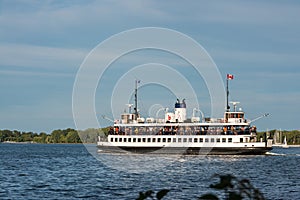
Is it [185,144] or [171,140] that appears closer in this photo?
[185,144]

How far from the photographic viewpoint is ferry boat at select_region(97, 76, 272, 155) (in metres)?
79.8

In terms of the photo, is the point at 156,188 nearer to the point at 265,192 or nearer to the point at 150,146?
the point at 265,192

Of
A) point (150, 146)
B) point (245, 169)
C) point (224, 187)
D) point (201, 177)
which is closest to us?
point (224, 187)

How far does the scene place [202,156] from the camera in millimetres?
82188

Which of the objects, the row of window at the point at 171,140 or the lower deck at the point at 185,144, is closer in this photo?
the lower deck at the point at 185,144

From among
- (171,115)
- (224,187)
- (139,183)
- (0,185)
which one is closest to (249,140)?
(171,115)

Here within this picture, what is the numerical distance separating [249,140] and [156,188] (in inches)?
1763

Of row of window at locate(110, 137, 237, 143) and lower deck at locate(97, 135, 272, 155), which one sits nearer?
lower deck at locate(97, 135, 272, 155)

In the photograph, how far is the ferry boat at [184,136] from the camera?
7975 cm

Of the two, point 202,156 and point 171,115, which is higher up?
point 171,115

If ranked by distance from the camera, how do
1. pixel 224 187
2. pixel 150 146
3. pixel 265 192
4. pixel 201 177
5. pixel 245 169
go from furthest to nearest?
pixel 150 146 < pixel 245 169 < pixel 201 177 < pixel 265 192 < pixel 224 187

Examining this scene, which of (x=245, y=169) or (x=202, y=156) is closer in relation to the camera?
(x=245, y=169)

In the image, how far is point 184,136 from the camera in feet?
274

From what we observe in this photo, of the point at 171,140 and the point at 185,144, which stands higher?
the point at 171,140
